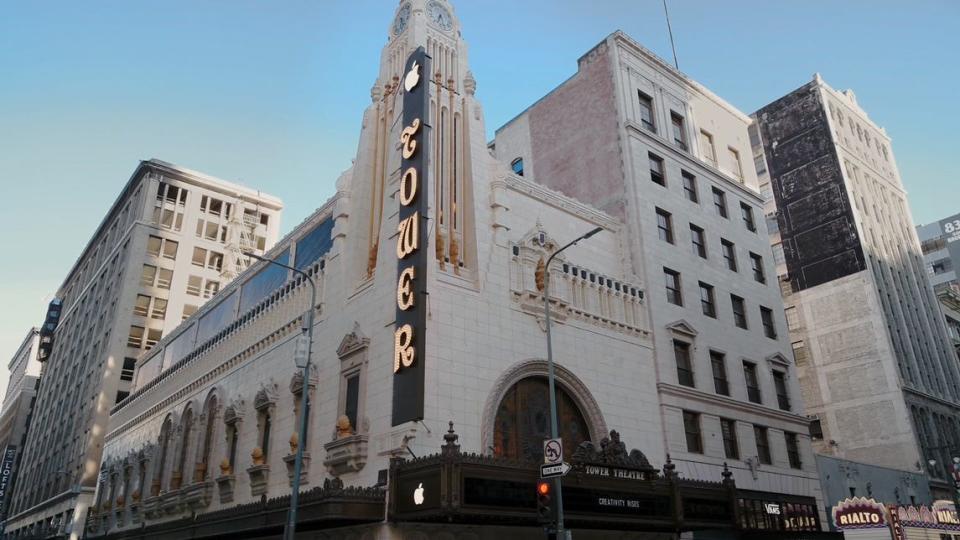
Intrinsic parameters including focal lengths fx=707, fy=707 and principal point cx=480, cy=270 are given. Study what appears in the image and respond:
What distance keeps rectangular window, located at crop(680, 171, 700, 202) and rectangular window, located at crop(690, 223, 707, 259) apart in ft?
6.07

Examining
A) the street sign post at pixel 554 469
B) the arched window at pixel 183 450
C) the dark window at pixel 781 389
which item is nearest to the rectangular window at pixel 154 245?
the arched window at pixel 183 450

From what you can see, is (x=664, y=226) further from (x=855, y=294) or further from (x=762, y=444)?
(x=855, y=294)

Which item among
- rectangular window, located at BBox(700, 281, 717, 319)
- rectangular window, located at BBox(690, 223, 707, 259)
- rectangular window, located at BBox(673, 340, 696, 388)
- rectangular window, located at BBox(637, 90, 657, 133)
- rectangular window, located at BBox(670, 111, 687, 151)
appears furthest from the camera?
rectangular window, located at BBox(670, 111, 687, 151)

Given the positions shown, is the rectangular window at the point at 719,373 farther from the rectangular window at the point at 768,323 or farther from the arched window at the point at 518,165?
the arched window at the point at 518,165

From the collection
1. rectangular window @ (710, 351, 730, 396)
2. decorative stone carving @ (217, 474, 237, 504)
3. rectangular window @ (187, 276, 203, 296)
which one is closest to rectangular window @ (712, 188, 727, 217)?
rectangular window @ (710, 351, 730, 396)

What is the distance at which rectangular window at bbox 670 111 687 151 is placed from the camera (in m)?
40.4

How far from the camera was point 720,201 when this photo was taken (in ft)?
135

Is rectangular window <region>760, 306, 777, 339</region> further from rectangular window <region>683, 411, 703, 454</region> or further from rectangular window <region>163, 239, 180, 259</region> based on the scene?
rectangular window <region>163, 239, 180, 259</region>

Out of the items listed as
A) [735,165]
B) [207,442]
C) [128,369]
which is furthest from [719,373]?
[128,369]

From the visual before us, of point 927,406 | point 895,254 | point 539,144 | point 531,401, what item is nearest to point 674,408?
point 531,401

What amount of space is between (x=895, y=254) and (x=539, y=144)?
3721 centimetres

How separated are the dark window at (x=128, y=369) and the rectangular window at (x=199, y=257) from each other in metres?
12.9

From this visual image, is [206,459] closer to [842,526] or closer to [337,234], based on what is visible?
[337,234]

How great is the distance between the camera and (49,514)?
201 ft
